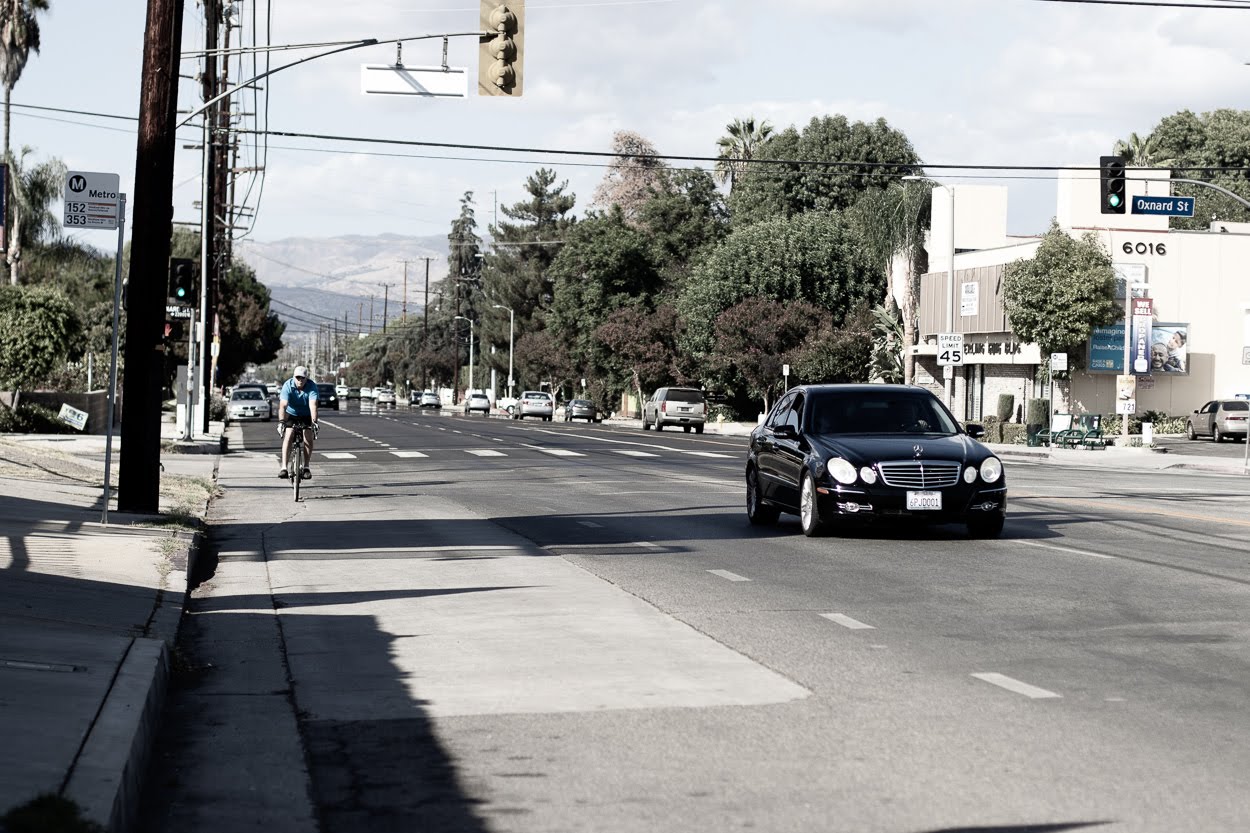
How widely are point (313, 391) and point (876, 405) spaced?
9980 mm

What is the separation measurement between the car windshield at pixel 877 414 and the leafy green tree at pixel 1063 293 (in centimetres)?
4316

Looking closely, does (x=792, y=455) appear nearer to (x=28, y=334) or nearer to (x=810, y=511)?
(x=810, y=511)

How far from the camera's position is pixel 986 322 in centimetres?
6700

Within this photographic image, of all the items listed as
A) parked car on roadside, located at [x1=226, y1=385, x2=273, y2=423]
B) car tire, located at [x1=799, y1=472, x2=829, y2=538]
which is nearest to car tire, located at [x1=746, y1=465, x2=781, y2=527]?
car tire, located at [x1=799, y1=472, x2=829, y2=538]

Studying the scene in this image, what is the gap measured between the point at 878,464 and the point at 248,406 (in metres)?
57.8

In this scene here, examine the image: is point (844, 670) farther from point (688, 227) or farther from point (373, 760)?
point (688, 227)

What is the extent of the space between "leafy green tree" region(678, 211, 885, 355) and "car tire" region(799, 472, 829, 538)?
59.3 metres

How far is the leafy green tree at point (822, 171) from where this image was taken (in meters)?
91.5

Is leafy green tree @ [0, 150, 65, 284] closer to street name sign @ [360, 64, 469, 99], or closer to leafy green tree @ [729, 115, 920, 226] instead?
leafy green tree @ [729, 115, 920, 226]

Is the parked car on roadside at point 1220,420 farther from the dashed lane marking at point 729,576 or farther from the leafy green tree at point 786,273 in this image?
the dashed lane marking at point 729,576

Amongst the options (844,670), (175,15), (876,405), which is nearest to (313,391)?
(175,15)

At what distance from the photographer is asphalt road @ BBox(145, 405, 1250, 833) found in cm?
619

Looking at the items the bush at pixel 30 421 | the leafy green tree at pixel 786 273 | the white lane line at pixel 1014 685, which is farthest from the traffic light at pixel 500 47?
the leafy green tree at pixel 786 273

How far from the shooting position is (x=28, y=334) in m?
43.8
